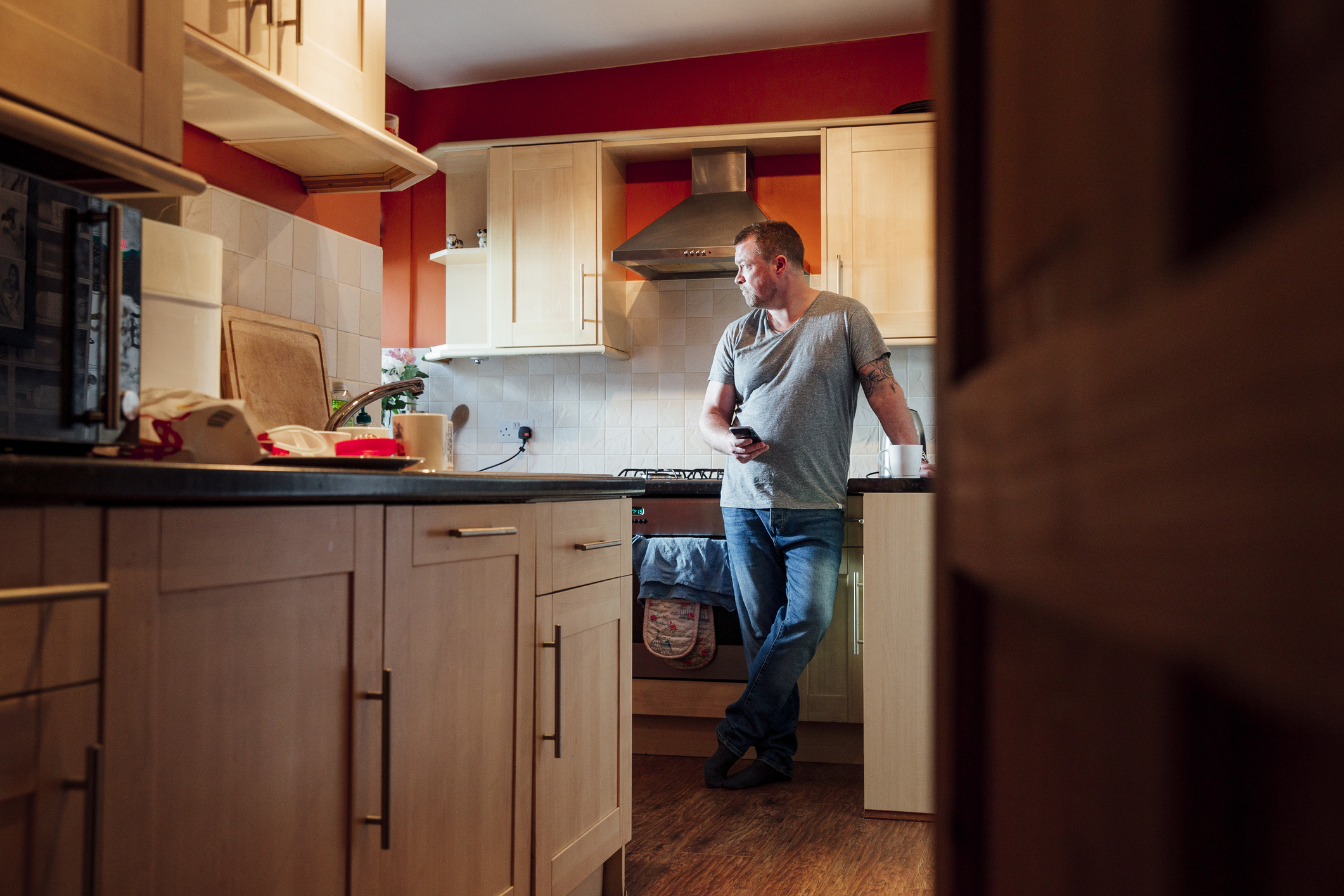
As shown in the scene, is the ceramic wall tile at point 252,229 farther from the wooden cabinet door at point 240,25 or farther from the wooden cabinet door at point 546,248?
the wooden cabinet door at point 546,248

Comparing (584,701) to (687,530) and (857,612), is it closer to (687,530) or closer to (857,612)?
(857,612)

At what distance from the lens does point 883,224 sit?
12.4ft

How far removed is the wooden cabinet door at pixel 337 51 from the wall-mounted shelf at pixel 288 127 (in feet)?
0.15

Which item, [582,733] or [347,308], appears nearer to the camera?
[582,733]

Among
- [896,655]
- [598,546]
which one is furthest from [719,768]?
[598,546]

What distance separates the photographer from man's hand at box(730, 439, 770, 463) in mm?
2633

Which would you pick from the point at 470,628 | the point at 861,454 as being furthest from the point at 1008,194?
the point at 861,454

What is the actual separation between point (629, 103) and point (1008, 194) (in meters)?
4.30

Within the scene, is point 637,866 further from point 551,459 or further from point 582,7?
point 582,7

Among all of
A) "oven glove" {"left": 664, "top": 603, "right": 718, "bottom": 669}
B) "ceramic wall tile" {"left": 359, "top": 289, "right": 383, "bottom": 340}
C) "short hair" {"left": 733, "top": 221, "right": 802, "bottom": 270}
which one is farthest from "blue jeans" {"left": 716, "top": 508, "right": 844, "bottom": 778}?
"ceramic wall tile" {"left": 359, "top": 289, "right": 383, "bottom": 340}

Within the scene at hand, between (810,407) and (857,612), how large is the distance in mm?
640

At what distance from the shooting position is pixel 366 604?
122cm

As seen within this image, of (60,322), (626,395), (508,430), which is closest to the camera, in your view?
(60,322)

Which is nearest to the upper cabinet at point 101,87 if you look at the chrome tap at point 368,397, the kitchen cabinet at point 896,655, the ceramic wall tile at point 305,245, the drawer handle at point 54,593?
the chrome tap at point 368,397
